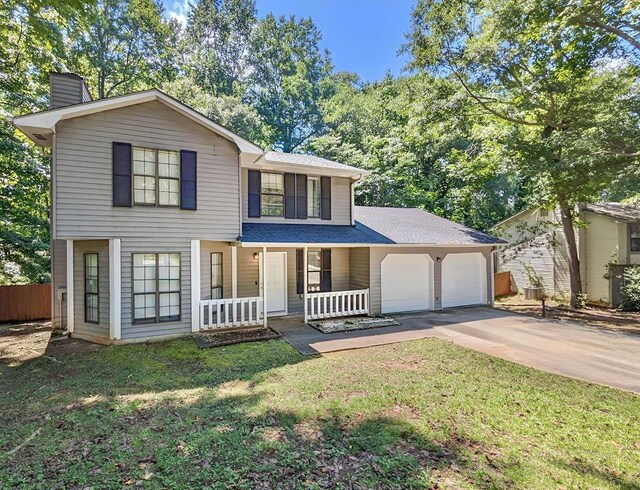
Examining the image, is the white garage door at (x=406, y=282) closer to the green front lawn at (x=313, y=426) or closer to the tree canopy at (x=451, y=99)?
the green front lawn at (x=313, y=426)

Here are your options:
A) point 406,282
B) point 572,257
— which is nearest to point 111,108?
point 406,282

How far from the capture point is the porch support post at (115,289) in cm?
793

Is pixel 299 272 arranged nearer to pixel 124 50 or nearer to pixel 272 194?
pixel 272 194

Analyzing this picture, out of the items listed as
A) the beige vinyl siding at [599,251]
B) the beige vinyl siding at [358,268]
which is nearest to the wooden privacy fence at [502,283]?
the beige vinyl siding at [599,251]

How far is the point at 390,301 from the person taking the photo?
11789mm

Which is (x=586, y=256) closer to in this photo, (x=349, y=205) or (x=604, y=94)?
(x=604, y=94)

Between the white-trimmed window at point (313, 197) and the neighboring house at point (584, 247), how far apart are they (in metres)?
11.2

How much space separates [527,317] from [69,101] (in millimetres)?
15642

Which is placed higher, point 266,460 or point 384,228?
point 384,228

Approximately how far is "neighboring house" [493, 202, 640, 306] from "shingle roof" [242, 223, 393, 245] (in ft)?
32.6

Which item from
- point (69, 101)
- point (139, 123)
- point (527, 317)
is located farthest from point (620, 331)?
point (69, 101)

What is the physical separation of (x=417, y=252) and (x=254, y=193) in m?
6.16

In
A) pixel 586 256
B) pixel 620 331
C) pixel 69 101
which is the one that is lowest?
pixel 620 331

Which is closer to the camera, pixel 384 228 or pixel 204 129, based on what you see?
pixel 204 129
